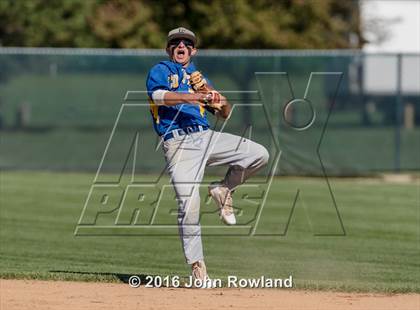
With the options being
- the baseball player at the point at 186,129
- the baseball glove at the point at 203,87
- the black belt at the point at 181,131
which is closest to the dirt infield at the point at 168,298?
Answer: the baseball player at the point at 186,129

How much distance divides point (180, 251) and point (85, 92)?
419 inches

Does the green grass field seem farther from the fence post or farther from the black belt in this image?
the fence post

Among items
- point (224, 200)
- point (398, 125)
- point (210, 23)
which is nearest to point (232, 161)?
point (224, 200)

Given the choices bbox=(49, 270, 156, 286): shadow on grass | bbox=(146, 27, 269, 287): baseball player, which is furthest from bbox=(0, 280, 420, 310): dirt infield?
bbox=(146, 27, 269, 287): baseball player

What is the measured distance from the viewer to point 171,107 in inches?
346

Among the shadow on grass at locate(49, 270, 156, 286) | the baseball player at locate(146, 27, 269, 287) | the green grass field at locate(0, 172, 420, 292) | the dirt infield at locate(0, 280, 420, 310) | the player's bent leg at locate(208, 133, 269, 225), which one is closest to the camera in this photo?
the dirt infield at locate(0, 280, 420, 310)

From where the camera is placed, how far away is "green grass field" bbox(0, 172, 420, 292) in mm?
10281

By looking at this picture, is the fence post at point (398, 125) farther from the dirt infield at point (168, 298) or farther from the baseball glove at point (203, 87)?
the baseball glove at point (203, 87)

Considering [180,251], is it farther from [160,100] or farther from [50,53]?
[50,53]

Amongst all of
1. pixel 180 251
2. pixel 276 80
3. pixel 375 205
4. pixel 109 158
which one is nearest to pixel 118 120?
pixel 109 158

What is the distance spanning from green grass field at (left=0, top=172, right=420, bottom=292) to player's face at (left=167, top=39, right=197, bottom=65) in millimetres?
2129

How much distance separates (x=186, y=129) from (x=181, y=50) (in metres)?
0.68

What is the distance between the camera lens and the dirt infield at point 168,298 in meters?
8.01

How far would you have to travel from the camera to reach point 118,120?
2191 centimetres
